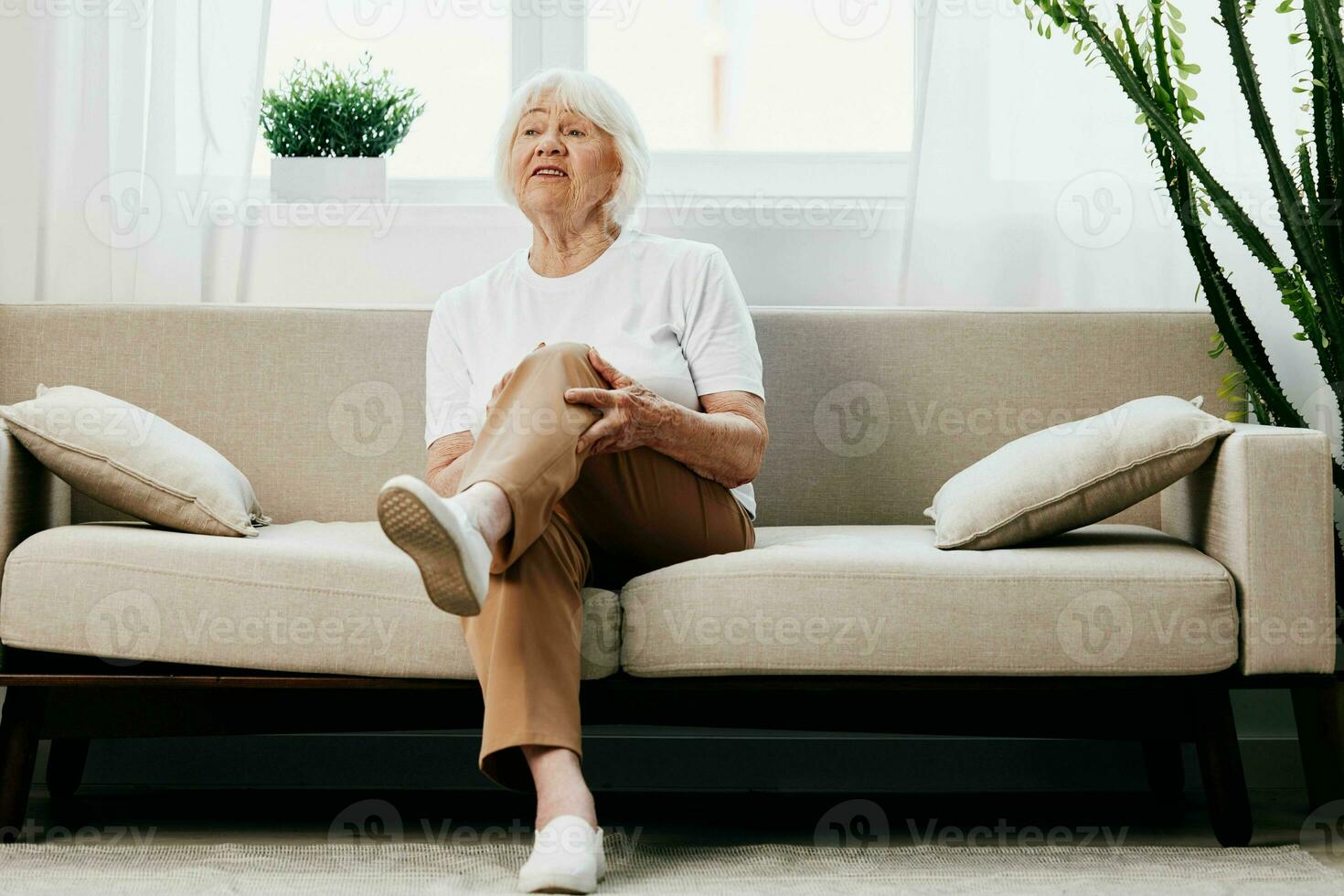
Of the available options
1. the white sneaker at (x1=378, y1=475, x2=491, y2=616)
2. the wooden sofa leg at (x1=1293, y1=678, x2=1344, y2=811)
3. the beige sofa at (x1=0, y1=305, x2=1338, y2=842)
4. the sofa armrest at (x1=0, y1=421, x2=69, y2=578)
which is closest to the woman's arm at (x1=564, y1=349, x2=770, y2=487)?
the beige sofa at (x1=0, y1=305, x2=1338, y2=842)

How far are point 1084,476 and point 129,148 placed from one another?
1.93 meters

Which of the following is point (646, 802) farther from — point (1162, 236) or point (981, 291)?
point (1162, 236)

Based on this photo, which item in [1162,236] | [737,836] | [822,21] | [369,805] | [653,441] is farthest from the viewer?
[822,21]

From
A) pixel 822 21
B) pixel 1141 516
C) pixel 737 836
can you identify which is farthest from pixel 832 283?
pixel 737 836

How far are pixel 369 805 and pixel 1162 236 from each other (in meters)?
1.80

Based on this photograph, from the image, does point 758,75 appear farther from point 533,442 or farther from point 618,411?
point 533,442

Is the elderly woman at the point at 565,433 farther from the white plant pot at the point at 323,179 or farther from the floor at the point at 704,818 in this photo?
the white plant pot at the point at 323,179

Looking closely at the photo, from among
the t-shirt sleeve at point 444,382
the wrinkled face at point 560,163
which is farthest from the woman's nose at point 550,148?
the t-shirt sleeve at point 444,382

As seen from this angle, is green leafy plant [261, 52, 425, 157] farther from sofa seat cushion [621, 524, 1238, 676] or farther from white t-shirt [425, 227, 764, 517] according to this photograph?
sofa seat cushion [621, 524, 1238, 676]

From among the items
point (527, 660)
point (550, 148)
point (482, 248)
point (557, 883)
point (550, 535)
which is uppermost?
point (550, 148)

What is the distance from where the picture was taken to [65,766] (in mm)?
1959

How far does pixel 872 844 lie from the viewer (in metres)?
1.64

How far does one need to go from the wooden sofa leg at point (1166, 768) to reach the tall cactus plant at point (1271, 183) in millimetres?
361

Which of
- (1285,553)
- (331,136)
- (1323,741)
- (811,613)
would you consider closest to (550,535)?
(811,613)
